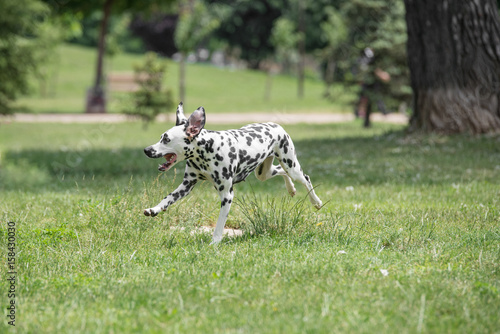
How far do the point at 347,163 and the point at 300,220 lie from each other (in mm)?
5031

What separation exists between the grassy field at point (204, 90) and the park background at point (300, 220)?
12393mm

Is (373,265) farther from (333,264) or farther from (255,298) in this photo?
(255,298)

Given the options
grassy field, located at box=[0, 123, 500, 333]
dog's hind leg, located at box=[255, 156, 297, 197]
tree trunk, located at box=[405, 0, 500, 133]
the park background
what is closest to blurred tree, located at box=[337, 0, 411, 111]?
the park background

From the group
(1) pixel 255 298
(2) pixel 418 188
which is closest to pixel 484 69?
(2) pixel 418 188

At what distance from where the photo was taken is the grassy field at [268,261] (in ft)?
12.1

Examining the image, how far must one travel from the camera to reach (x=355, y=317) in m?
3.66

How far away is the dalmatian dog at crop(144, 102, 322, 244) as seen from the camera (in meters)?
5.04

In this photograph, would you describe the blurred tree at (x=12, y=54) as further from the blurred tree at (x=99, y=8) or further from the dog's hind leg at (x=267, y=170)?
the blurred tree at (x=99, y=8)

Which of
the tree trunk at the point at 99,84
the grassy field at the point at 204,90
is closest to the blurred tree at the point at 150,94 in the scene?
the grassy field at the point at 204,90

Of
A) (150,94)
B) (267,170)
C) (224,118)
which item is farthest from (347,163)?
(224,118)

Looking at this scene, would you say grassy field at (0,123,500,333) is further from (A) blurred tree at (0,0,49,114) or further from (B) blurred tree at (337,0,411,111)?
(B) blurred tree at (337,0,411,111)

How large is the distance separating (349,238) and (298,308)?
1.65 m

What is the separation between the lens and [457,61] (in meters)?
12.5

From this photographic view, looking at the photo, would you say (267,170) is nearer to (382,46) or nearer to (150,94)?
(150,94)
